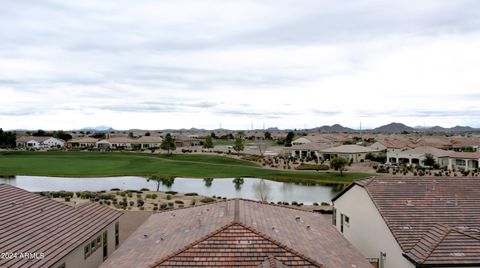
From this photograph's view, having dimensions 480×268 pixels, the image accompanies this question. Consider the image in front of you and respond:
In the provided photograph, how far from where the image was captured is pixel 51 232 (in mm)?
15852

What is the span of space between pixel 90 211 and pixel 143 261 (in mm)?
8492

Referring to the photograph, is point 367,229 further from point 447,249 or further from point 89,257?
point 89,257

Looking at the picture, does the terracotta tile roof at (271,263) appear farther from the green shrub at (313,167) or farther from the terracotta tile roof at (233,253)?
the green shrub at (313,167)

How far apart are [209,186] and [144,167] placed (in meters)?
23.5

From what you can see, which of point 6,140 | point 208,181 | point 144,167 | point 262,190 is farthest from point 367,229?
point 6,140

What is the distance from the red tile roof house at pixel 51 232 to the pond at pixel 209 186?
27.3 m

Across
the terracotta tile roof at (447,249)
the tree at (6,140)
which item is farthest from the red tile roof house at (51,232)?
the tree at (6,140)

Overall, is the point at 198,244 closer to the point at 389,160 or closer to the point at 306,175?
the point at 306,175

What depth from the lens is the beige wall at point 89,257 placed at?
15.0 m

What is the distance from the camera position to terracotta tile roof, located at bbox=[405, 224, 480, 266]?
530 inches

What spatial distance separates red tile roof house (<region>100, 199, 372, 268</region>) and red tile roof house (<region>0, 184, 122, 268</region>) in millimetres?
1838

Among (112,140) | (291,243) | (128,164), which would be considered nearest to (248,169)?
(128,164)

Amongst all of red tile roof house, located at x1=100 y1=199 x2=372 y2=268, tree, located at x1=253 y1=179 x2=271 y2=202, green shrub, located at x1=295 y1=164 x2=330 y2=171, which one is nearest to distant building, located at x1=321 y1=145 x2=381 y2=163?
green shrub, located at x1=295 y1=164 x2=330 y2=171

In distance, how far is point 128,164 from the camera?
80.6 meters
